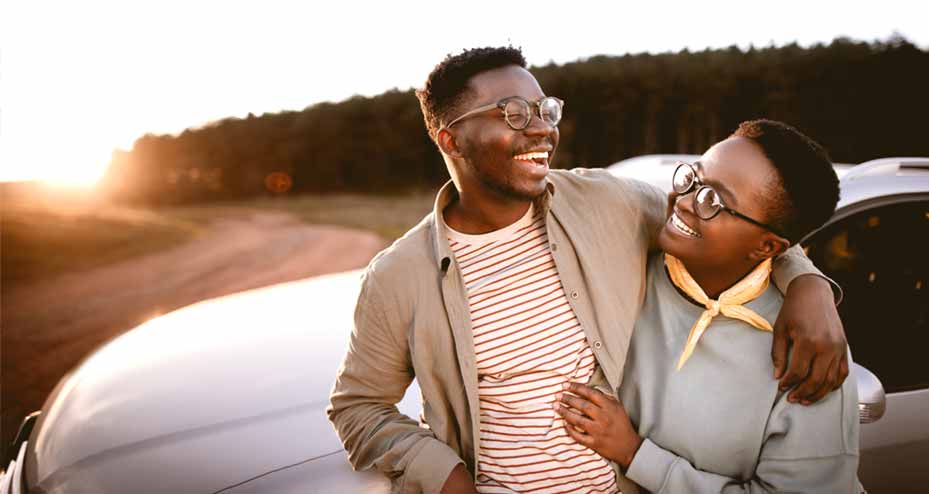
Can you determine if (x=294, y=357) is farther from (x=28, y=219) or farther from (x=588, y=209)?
(x=28, y=219)

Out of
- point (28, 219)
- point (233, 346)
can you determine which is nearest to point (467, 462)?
point (233, 346)

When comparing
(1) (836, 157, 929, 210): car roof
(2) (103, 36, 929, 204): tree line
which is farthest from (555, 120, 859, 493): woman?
(2) (103, 36, 929, 204): tree line

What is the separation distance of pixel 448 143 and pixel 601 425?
101 centimetres

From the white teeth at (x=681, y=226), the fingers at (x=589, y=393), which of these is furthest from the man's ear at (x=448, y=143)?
the fingers at (x=589, y=393)

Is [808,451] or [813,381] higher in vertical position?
[813,381]

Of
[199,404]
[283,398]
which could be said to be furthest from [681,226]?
[199,404]

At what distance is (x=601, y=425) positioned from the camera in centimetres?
157

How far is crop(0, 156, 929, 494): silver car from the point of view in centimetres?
179

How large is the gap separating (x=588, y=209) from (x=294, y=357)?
1.32 meters

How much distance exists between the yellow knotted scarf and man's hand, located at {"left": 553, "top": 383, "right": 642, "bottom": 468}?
0.22 meters

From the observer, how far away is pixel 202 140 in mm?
39156

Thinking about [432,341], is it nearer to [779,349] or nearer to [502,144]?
[502,144]

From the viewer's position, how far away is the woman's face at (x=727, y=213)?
5.02 feet

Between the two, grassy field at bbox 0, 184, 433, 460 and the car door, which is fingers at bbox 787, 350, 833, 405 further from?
grassy field at bbox 0, 184, 433, 460
